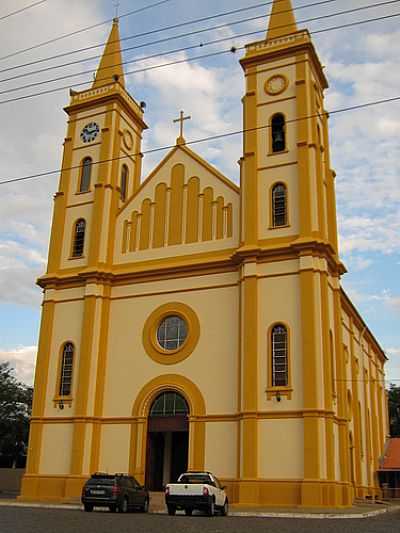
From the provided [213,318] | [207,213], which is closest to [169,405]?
[213,318]

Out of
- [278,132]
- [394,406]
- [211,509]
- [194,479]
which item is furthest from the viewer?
[394,406]

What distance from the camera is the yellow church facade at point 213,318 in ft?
82.3

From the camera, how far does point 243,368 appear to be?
26.0 meters

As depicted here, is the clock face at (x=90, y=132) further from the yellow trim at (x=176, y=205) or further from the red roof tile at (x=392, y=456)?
the red roof tile at (x=392, y=456)

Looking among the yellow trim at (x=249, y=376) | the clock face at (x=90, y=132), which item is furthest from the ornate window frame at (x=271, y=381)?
the clock face at (x=90, y=132)

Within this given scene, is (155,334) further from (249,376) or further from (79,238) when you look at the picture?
(79,238)

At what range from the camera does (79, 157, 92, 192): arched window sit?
34125 mm

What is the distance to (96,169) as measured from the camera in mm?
33906

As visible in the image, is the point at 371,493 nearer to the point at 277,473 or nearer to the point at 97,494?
the point at 277,473

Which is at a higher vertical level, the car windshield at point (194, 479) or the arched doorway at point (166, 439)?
the arched doorway at point (166, 439)

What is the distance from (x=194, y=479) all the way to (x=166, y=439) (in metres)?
9.18

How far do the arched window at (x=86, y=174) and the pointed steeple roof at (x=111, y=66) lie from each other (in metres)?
4.66

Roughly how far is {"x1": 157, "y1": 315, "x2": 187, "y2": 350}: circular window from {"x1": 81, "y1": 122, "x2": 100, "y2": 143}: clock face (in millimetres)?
11779

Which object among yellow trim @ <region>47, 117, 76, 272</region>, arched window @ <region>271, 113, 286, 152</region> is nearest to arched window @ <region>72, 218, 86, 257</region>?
yellow trim @ <region>47, 117, 76, 272</region>
